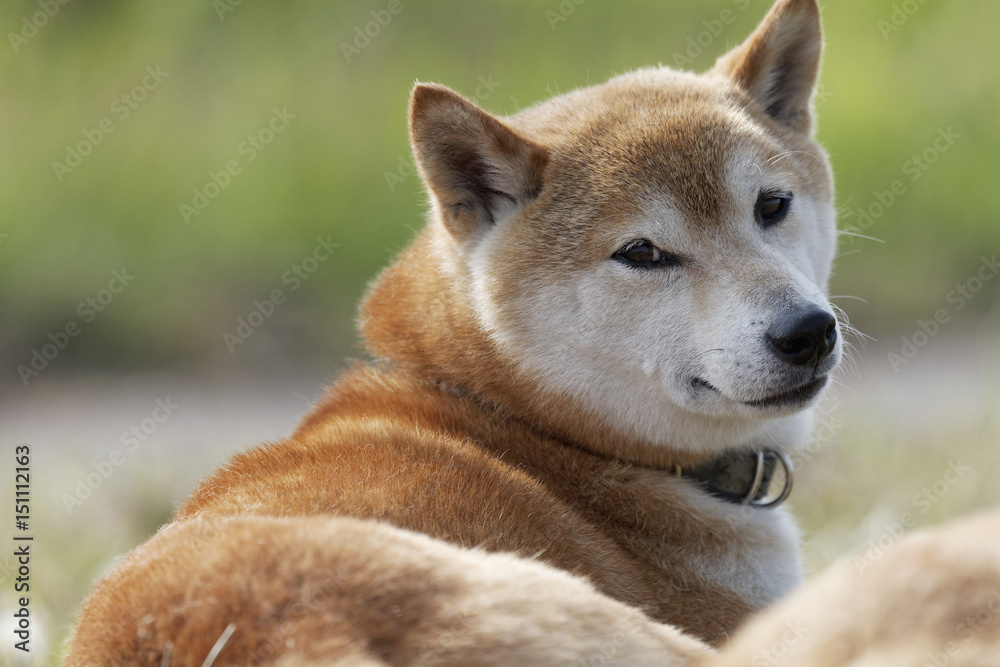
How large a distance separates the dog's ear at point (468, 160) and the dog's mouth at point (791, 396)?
90 centimetres

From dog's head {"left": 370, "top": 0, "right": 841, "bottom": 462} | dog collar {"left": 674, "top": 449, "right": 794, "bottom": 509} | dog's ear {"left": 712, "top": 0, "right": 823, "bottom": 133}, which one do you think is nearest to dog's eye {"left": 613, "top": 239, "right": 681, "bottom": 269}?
dog's head {"left": 370, "top": 0, "right": 841, "bottom": 462}

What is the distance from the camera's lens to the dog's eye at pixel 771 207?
3.46 m

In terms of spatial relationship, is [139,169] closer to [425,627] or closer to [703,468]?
[703,468]

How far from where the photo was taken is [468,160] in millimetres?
3496

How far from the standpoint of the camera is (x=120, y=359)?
680 centimetres

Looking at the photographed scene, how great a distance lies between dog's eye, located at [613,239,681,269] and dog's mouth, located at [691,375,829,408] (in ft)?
1.29

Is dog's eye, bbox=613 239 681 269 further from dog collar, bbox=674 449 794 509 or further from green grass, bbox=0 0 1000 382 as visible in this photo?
green grass, bbox=0 0 1000 382

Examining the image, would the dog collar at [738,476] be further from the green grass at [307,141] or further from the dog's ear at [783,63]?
the green grass at [307,141]

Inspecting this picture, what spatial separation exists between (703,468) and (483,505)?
3.39ft

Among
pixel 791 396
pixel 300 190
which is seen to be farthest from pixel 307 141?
pixel 791 396

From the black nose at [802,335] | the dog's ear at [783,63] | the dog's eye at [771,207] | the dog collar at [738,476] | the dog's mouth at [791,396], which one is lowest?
the dog collar at [738,476]

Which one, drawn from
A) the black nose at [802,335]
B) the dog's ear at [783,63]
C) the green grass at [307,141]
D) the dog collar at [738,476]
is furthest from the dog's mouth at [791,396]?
the green grass at [307,141]

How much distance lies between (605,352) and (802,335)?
62cm

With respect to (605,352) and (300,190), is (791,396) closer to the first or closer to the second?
(605,352)
